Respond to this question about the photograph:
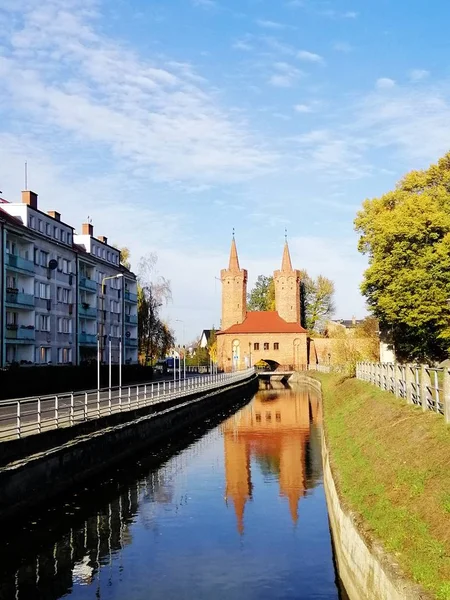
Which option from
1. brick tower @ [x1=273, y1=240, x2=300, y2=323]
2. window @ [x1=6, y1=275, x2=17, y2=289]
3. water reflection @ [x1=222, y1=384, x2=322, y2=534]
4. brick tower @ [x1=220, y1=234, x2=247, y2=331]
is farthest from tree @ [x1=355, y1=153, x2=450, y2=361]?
brick tower @ [x1=220, y1=234, x2=247, y2=331]

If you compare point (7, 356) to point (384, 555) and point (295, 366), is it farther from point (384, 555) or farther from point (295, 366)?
point (295, 366)

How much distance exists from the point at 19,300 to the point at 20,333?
2439mm

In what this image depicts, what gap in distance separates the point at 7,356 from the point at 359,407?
95.3ft

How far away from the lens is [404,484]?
44.5 feet

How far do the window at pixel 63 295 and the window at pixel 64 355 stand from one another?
417cm

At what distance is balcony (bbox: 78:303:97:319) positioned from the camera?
211 feet

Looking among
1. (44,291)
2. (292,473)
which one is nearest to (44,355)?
(44,291)

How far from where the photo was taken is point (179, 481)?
26.4 m

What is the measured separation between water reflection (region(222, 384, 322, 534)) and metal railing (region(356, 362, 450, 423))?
4.77m

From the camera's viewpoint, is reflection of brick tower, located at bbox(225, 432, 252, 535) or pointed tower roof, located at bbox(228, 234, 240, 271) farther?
pointed tower roof, located at bbox(228, 234, 240, 271)

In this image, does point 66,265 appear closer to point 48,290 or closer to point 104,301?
point 48,290

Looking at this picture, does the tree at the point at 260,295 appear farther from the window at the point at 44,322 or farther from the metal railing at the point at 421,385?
the metal railing at the point at 421,385

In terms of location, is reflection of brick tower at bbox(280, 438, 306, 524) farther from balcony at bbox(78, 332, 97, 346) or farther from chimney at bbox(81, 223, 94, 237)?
chimney at bbox(81, 223, 94, 237)

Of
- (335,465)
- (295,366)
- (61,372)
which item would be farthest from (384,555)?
(295,366)
